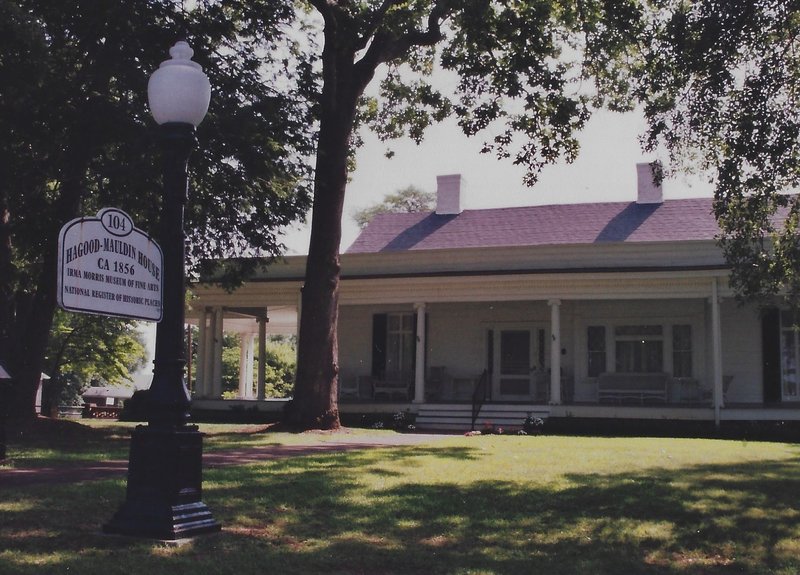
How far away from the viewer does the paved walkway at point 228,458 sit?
9.83 meters

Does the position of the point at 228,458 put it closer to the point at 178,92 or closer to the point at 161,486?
the point at 161,486

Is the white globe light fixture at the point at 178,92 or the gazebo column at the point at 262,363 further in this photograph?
the gazebo column at the point at 262,363

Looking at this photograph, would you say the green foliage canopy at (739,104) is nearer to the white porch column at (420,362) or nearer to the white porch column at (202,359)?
the white porch column at (420,362)

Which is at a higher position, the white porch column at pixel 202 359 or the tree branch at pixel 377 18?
the tree branch at pixel 377 18

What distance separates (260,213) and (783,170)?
→ 10553 millimetres

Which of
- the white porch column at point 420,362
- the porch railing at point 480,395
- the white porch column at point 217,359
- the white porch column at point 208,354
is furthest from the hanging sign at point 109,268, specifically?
the white porch column at point 208,354

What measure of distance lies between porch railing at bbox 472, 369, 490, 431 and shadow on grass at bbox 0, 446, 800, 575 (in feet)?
36.3

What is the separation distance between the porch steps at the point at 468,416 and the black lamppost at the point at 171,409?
15264mm

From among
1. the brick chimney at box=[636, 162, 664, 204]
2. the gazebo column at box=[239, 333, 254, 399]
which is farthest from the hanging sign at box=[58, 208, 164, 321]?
the gazebo column at box=[239, 333, 254, 399]

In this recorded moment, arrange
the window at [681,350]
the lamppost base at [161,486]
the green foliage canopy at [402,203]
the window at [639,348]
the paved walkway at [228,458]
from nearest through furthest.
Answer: the lamppost base at [161,486]
the paved walkway at [228,458]
the window at [681,350]
the window at [639,348]
the green foliage canopy at [402,203]

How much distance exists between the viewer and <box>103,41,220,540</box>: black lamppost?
6.49 meters

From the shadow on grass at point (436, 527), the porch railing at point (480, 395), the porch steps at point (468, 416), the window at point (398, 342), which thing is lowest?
the shadow on grass at point (436, 527)

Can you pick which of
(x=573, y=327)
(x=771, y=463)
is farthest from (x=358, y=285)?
(x=771, y=463)

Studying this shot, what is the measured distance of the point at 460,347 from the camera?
83.0ft
